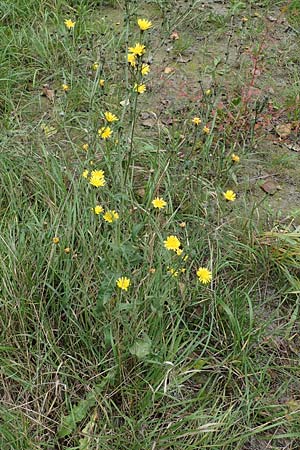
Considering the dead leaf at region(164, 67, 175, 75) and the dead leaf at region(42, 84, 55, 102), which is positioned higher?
the dead leaf at region(164, 67, 175, 75)

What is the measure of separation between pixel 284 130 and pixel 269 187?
480 mm

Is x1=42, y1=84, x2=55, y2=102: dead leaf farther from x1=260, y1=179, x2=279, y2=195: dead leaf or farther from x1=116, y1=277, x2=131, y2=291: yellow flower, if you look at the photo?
x1=116, y1=277, x2=131, y2=291: yellow flower

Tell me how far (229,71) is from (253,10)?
860 millimetres

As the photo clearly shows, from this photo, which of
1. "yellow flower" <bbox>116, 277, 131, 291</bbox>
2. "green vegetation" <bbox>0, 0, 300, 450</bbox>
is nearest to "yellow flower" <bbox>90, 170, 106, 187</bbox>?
"green vegetation" <bbox>0, 0, 300, 450</bbox>

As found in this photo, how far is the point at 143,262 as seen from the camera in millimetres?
2131

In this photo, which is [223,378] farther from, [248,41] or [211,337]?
[248,41]

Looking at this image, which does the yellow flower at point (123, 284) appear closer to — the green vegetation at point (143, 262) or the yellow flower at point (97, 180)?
the green vegetation at point (143, 262)

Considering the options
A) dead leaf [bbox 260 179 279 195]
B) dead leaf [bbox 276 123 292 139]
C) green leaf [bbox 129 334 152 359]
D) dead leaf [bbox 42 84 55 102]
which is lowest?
green leaf [bbox 129 334 152 359]

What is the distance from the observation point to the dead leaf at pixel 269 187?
9.33ft

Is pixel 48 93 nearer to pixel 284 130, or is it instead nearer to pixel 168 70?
pixel 168 70

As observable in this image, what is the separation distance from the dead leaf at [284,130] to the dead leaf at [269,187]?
382mm

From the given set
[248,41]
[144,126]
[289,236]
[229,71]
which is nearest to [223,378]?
[289,236]

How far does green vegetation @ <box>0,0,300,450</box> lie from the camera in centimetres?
196

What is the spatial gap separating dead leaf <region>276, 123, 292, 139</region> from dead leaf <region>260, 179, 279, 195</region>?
382 millimetres
